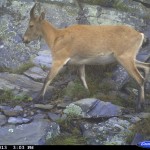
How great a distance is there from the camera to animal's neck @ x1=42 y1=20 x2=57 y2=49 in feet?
41.3

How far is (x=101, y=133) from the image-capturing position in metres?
10.5


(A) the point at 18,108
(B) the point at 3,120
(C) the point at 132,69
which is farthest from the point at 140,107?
(B) the point at 3,120

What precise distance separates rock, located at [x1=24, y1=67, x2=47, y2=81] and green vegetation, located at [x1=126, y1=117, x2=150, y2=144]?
331 centimetres

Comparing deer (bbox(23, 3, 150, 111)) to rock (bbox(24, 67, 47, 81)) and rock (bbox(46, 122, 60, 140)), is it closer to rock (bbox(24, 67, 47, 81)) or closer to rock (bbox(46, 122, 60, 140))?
rock (bbox(24, 67, 47, 81))

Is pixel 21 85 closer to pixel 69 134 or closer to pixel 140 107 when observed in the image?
pixel 69 134

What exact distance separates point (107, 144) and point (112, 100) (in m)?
2.00

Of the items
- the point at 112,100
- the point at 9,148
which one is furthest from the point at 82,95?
the point at 9,148

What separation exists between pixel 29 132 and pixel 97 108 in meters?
1.78

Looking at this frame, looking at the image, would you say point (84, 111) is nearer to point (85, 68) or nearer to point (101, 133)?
point (101, 133)

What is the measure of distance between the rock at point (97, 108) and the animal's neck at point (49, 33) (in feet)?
6.12

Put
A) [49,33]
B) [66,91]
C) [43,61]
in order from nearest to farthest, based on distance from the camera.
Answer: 1. [66,91]
2. [49,33]
3. [43,61]

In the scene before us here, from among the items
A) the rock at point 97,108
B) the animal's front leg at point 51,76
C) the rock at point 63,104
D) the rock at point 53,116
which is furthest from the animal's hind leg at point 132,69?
the rock at point 53,116

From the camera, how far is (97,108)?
11.3 meters

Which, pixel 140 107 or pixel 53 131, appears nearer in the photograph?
pixel 53 131
